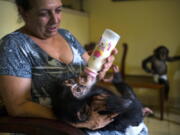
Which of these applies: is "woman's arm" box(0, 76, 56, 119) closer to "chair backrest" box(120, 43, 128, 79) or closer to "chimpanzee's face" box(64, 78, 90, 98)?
"chimpanzee's face" box(64, 78, 90, 98)

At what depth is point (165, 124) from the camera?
7.50 feet

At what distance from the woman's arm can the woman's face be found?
0.24 m

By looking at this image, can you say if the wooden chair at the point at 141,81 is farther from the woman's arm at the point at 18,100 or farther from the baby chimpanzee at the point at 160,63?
the woman's arm at the point at 18,100

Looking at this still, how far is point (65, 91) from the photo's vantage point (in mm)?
876

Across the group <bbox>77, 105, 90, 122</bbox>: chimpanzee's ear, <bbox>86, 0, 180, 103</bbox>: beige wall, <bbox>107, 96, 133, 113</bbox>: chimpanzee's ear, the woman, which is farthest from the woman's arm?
<bbox>86, 0, 180, 103</bbox>: beige wall

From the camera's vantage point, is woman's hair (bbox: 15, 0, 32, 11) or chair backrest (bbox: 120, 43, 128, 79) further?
chair backrest (bbox: 120, 43, 128, 79)

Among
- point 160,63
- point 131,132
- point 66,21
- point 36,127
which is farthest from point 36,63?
point 160,63

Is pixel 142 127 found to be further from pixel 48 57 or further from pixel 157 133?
pixel 157 133

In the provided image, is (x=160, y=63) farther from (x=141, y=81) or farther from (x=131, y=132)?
(x=131, y=132)

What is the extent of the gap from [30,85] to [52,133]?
0.24 meters

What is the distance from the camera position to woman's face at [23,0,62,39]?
98 cm

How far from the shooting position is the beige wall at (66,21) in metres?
1.41

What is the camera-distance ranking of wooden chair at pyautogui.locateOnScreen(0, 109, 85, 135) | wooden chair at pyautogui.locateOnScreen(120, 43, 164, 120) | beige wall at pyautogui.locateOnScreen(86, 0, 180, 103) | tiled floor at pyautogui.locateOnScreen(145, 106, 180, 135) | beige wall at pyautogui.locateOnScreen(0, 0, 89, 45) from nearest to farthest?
wooden chair at pyautogui.locateOnScreen(0, 109, 85, 135) < beige wall at pyautogui.locateOnScreen(0, 0, 89, 45) < tiled floor at pyautogui.locateOnScreen(145, 106, 180, 135) < wooden chair at pyautogui.locateOnScreen(120, 43, 164, 120) < beige wall at pyautogui.locateOnScreen(86, 0, 180, 103)

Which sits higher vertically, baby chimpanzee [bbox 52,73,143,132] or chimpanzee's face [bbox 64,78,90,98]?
chimpanzee's face [bbox 64,78,90,98]
